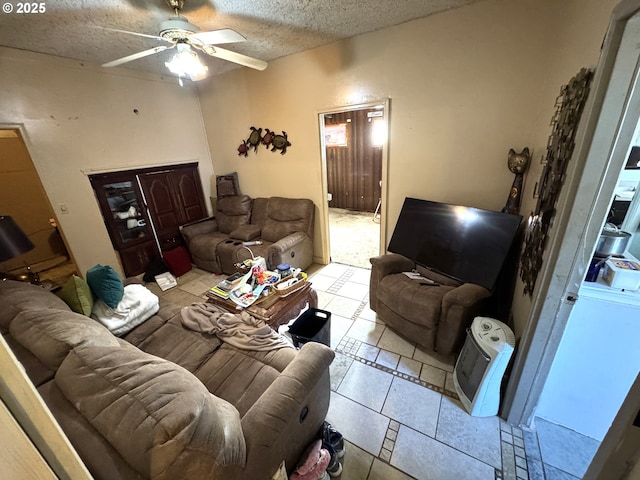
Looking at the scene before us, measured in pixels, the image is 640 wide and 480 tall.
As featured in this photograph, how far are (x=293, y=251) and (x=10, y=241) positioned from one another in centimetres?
237

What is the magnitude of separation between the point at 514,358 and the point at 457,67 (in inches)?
92.6

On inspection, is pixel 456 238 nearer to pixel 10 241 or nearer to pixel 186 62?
pixel 186 62

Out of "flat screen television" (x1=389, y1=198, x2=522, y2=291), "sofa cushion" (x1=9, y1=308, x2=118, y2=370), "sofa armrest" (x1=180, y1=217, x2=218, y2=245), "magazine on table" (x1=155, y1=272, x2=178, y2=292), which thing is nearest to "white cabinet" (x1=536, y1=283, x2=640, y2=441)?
"flat screen television" (x1=389, y1=198, x2=522, y2=291)

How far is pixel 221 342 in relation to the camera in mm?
1675

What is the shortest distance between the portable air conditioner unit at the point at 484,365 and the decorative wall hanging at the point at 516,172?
1.04 metres

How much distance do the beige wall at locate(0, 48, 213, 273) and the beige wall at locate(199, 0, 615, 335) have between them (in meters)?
1.18

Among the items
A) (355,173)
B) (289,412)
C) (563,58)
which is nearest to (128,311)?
(289,412)

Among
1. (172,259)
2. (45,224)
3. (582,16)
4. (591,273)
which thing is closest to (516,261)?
(591,273)

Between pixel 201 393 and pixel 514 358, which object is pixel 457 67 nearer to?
pixel 514 358

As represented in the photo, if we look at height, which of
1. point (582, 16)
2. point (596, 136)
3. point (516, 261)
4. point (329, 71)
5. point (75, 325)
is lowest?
point (516, 261)

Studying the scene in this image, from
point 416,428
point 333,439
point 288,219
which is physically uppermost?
point 288,219

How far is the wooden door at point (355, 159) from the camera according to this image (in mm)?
5477

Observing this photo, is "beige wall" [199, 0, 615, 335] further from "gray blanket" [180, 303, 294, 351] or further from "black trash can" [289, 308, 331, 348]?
"gray blanket" [180, 303, 294, 351]

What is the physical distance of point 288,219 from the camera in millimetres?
3473
